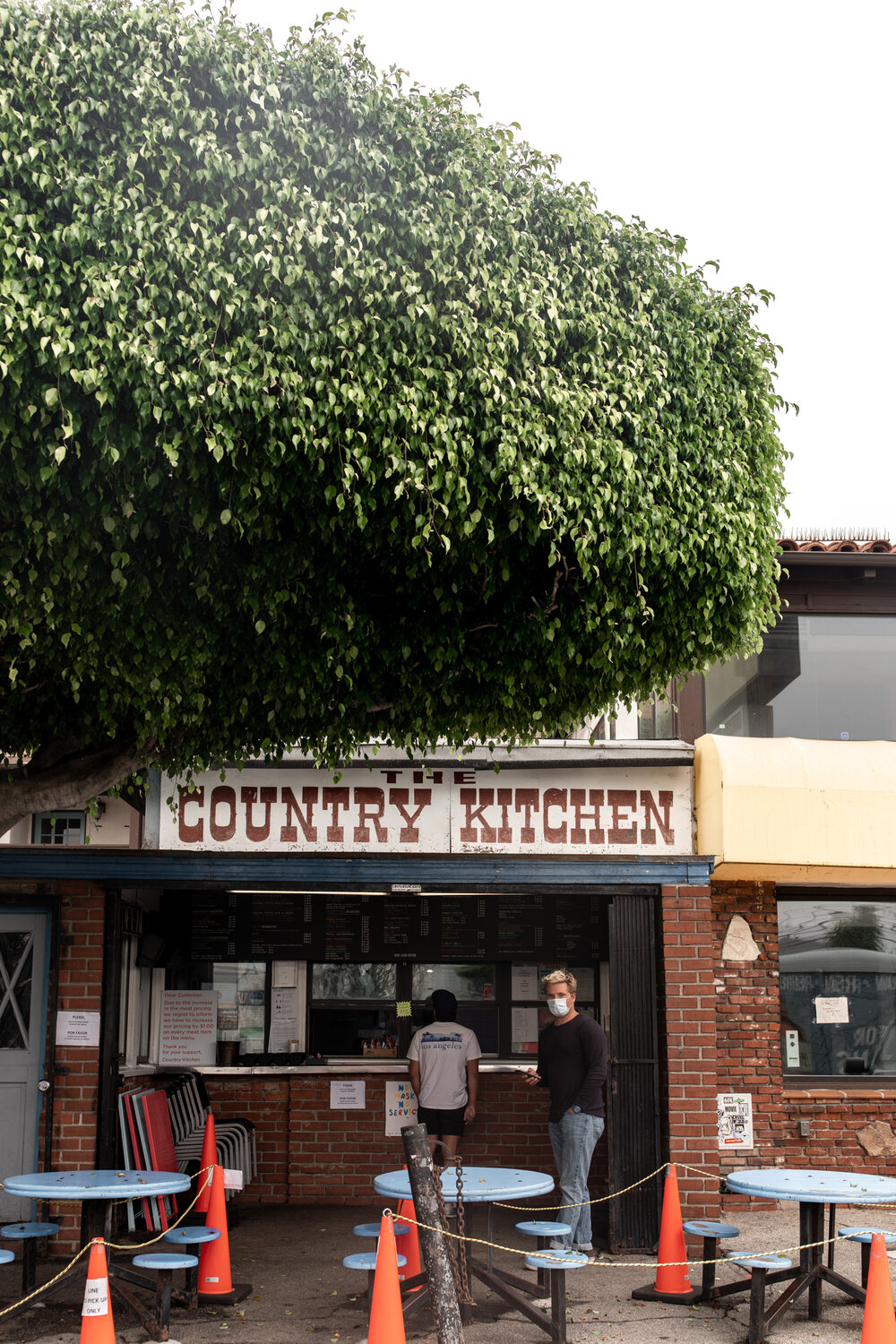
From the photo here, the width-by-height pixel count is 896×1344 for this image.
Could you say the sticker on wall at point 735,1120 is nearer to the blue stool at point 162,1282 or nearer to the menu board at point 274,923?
the menu board at point 274,923

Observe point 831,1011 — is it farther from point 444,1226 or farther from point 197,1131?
point 444,1226

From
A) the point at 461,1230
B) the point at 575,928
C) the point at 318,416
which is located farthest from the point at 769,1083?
the point at 318,416

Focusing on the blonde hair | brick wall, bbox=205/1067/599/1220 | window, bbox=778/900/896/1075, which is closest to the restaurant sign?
the blonde hair

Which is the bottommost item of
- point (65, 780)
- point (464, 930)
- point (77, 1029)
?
point (77, 1029)

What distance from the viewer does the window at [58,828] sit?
11.3 m

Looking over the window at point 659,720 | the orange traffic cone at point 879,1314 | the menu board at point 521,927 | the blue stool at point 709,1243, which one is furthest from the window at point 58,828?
the orange traffic cone at point 879,1314

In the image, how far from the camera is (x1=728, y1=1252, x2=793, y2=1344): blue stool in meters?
7.02

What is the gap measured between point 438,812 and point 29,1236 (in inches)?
174

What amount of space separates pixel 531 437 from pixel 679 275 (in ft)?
6.10

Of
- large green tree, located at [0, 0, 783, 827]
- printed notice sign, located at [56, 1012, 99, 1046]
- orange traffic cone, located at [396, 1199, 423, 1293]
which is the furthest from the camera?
printed notice sign, located at [56, 1012, 99, 1046]

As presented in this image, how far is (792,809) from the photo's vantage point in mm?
10156

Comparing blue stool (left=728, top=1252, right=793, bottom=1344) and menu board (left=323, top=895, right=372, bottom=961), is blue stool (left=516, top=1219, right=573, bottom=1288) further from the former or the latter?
menu board (left=323, top=895, right=372, bottom=961)

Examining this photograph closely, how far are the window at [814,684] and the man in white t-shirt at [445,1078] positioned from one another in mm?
3569

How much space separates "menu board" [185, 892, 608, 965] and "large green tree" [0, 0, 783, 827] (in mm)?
4879
